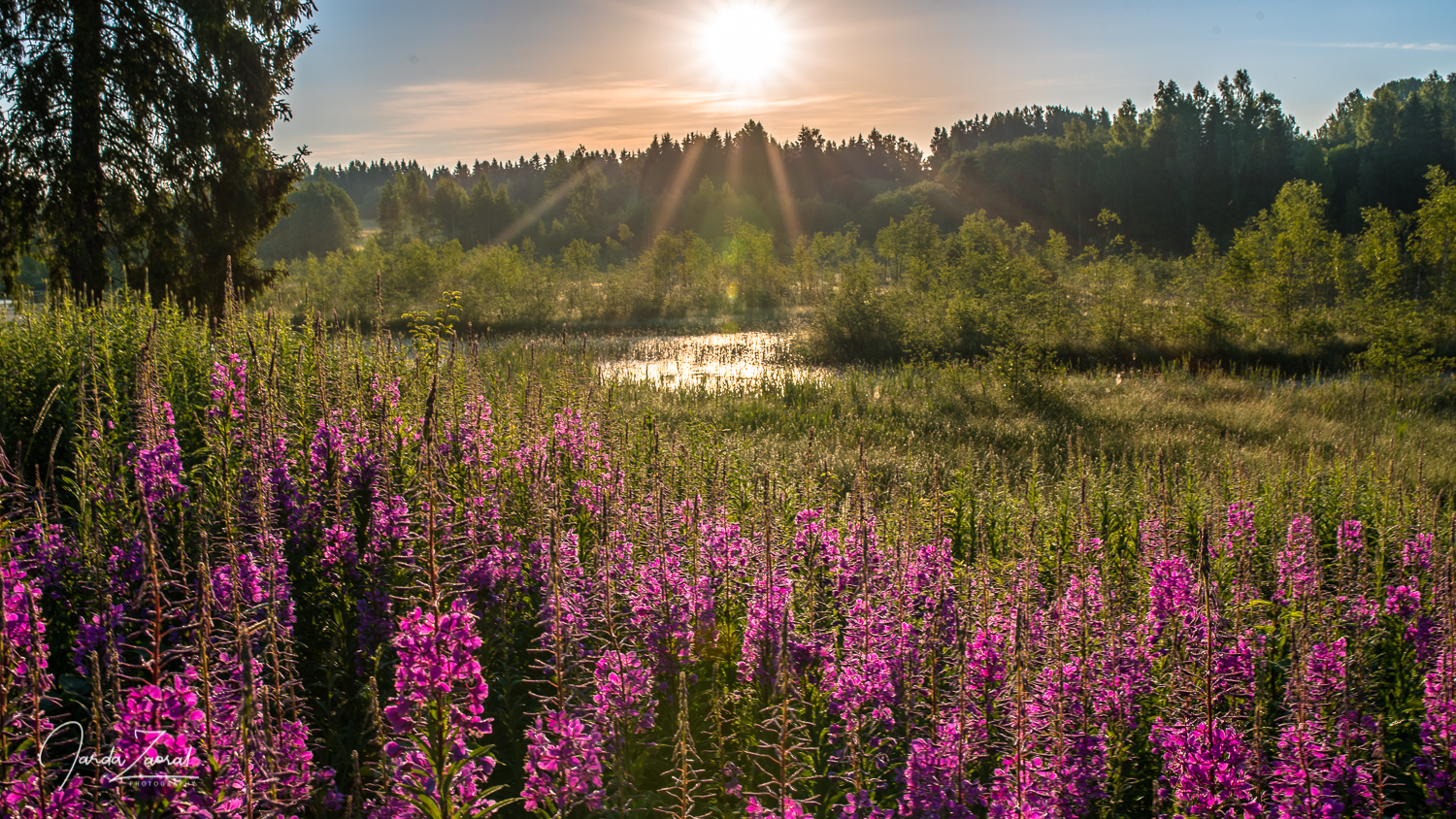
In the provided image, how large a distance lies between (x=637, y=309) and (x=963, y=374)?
2191 centimetres

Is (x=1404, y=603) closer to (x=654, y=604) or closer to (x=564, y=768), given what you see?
(x=654, y=604)

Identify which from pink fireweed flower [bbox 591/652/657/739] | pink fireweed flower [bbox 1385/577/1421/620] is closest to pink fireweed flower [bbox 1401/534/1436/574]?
pink fireweed flower [bbox 1385/577/1421/620]

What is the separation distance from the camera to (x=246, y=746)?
4.53 ft

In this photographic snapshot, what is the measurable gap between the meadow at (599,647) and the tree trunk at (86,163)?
9.14 meters

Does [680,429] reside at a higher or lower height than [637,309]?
lower

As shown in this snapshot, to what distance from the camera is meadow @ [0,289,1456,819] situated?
5.90 feet

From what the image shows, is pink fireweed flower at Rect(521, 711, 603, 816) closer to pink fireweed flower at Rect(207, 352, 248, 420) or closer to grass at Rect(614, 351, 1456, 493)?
pink fireweed flower at Rect(207, 352, 248, 420)

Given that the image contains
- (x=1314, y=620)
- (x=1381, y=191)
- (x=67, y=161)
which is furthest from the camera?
(x=1381, y=191)

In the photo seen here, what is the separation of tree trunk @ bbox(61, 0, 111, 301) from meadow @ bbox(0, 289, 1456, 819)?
30.0ft

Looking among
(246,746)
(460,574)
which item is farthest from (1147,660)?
(246,746)

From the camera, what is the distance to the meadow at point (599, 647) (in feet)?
5.90

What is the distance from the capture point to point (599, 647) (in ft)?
11.1

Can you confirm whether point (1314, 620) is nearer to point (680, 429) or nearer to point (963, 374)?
point (680, 429)

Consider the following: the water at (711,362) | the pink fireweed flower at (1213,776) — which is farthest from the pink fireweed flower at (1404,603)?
the water at (711,362)
